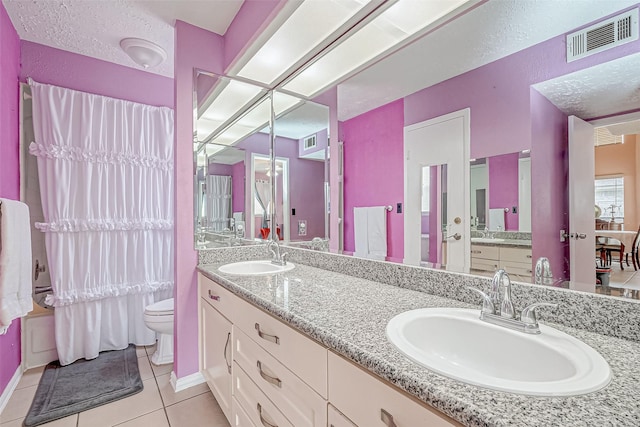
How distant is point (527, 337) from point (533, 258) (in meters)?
0.29

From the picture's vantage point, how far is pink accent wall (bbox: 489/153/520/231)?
0.98m

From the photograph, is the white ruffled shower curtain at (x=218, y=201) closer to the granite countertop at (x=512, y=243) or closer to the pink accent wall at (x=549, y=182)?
the granite countertop at (x=512, y=243)

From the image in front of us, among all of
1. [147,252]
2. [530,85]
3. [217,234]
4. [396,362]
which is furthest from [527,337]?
[147,252]

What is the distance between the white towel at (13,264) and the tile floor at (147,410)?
1.90ft

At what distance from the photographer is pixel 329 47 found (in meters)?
1.64

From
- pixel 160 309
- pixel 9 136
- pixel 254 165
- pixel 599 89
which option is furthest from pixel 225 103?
pixel 599 89

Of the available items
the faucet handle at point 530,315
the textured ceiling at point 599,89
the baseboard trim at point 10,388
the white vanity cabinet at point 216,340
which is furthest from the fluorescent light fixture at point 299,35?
the baseboard trim at point 10,388

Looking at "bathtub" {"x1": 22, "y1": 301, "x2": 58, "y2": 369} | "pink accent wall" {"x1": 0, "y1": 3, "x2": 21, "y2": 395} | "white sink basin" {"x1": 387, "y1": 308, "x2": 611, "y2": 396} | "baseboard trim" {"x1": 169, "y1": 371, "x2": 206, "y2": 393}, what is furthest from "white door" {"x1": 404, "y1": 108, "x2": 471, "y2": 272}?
"bathtub" {"x1": 22, "y1": 301, "x2": 58, "y2": 369}

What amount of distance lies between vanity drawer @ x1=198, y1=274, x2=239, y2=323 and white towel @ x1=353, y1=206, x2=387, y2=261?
2.25ft

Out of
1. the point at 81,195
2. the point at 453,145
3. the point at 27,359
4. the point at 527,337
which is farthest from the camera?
the point at 81,195

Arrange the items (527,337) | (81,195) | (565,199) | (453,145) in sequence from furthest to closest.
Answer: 1. (81,195)
2. (453,145)
3. (565,199)
4. (527,337)

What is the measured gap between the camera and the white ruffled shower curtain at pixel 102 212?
2.12 meters

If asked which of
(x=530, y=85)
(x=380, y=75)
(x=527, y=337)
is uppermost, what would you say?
(x=380, y=75)

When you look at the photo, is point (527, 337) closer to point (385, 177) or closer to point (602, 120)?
point (602, 120)
